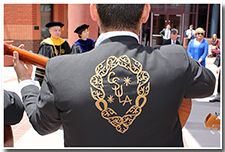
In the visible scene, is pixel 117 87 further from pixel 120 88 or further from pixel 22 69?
pixel 22 69

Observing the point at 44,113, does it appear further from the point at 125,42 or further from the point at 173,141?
the point at 173,141

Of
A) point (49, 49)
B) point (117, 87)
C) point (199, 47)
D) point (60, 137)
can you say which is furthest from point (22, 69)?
point (199, 47)

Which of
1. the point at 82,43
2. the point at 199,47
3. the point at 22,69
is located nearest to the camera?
the point at 22,69

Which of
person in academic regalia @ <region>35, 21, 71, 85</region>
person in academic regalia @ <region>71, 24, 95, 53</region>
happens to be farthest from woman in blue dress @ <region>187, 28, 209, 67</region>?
person in academic regalia @ <region>35, 21, 71, 85</region>

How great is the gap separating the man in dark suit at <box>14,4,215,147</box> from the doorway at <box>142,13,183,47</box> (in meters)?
19.9

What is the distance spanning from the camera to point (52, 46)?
4.97m

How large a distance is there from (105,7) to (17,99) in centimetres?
83

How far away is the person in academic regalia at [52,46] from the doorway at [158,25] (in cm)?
1622

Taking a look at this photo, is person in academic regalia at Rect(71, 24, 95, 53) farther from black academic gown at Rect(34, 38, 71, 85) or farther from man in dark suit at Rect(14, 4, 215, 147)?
man in dark suit at Rect(14, 4, 215, 147)

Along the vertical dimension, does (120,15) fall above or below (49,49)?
above

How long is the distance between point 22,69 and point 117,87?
71 centimetres

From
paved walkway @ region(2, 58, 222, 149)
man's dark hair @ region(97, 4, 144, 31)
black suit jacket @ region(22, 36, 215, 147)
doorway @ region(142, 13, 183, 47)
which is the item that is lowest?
paved walkway @ region(2, 58, 222, 149)

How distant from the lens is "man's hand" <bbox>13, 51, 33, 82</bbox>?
1.44m

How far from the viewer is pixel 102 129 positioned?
114 centimetres
